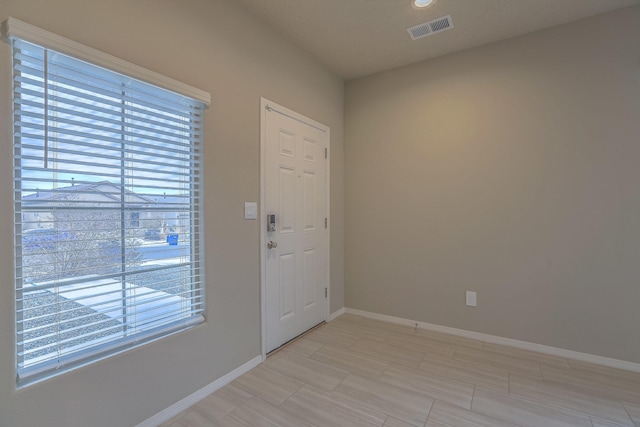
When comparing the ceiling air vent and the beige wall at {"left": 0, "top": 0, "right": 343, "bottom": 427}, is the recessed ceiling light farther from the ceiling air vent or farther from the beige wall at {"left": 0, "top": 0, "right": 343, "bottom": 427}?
the beige wall at {"left": 0, "top": 0, "right": 343, "bottom": 427}

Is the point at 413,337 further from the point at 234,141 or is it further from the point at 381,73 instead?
the point at 381,73

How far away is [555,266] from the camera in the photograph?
8.05ft

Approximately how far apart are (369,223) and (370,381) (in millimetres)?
1653

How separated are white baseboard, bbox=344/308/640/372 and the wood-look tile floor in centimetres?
7

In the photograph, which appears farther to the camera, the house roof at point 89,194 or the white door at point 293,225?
the white door at point 293,225

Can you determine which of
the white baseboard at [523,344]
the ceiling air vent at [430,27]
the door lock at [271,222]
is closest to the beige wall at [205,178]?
the door lock at [271,222]

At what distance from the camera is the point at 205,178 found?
1.93 meters

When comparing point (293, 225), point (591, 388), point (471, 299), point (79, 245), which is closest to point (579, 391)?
point (591, 388)

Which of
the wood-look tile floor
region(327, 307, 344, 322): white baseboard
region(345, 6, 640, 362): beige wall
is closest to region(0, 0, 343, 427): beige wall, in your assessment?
the wood-look tile floor

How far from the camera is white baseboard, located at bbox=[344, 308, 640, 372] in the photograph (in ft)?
7.36

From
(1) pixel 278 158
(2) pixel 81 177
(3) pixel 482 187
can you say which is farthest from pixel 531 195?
(2) pixel 81 177

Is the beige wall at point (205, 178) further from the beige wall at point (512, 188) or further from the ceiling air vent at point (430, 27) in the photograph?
the beige wall at point (512, 188)

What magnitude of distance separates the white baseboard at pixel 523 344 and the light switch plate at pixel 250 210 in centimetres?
185

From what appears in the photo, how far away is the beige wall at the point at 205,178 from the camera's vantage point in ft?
4.06
